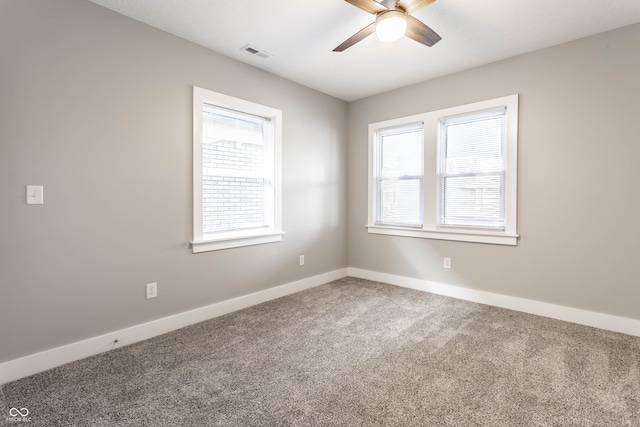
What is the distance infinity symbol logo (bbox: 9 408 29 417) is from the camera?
167 centimetres

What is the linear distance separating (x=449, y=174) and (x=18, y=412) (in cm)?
405

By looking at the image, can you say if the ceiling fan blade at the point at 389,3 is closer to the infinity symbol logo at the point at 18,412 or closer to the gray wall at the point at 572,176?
the gray wall at the point at 572,176

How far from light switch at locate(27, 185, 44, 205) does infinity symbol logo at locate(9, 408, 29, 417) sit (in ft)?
4.00

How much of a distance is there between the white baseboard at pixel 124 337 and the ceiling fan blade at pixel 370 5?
9.15 ft

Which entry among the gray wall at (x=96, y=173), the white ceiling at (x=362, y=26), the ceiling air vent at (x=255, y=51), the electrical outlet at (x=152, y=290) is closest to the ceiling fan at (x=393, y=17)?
the white ceiling at (x=362, y=26)

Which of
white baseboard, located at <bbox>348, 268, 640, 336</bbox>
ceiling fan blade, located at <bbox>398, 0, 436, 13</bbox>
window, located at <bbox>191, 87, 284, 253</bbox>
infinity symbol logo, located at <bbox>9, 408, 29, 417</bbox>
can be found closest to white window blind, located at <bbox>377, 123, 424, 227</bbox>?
white baseboard, located at <bbox>348, 268, 640, 336</bbox>

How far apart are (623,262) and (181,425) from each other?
3.54m

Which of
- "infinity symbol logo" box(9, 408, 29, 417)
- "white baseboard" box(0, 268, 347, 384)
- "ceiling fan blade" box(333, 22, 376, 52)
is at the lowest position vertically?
"infinity symbol logo" box(9, 408, 29, 417)

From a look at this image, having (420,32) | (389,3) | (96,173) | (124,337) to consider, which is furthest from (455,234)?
(96,173)

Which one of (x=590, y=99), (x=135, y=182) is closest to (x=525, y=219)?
(x=590, y=99)

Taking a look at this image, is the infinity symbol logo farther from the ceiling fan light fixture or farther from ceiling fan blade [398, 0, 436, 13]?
ceiling fan blade [398, 0, 436, 13]

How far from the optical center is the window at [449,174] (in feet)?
10.9

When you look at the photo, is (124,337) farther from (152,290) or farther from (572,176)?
(572,176)

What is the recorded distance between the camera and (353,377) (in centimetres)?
203
